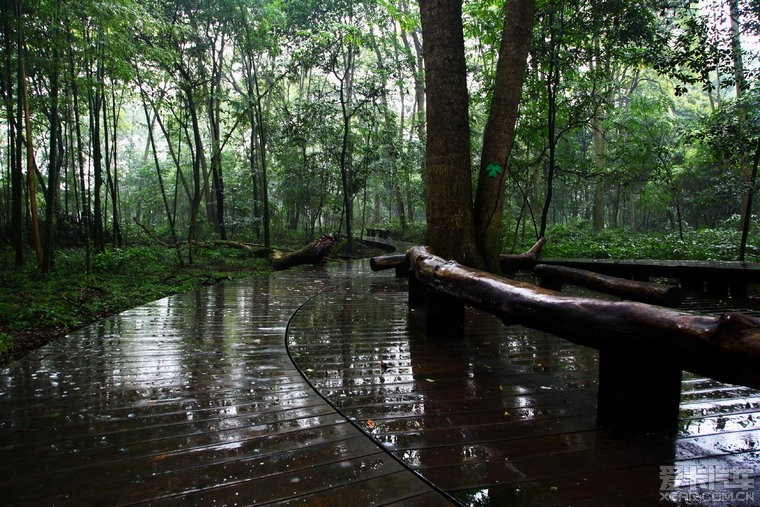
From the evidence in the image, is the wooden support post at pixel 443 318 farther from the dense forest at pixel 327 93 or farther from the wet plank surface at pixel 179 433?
the dense forest at pixel 327 93

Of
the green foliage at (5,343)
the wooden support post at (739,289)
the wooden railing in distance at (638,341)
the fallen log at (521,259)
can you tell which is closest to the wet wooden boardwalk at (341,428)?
the wooden railing in distance at (638,341)

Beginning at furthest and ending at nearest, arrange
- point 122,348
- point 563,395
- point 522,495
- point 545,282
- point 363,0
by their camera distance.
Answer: point 363,0 < point 545,282 < point 122,348 < point 563,395 < point 522,495

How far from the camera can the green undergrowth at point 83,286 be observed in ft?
14.8

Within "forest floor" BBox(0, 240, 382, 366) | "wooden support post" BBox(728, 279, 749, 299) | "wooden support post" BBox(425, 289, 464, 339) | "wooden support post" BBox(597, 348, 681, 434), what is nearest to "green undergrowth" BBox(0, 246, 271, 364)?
"forest floor" BBox(0, 240, 382, 366)

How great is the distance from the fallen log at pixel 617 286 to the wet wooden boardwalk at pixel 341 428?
21.2 inches

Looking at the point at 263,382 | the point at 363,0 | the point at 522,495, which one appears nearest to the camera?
the point at 522,495

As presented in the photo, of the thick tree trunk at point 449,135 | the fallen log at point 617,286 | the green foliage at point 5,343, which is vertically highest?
the thick tree trunk at point 449,135

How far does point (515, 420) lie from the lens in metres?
1.98

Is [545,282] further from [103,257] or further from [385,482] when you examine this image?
[103,257]

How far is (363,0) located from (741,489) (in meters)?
13.7

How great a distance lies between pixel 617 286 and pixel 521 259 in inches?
95.4

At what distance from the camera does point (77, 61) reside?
8.06m

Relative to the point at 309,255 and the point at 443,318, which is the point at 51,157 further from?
the point at 443,318

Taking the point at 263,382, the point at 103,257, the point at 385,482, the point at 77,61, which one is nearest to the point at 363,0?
the point at 77,61
